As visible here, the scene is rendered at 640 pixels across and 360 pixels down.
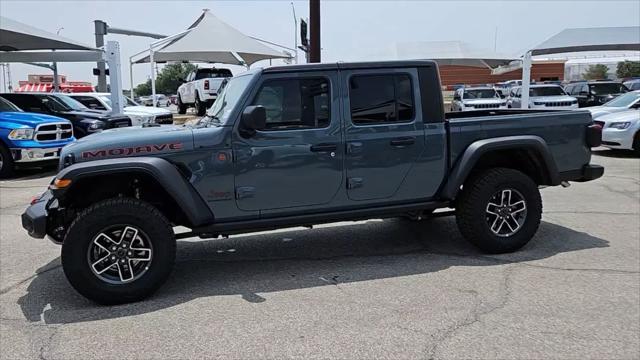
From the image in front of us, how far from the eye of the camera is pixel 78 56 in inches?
690

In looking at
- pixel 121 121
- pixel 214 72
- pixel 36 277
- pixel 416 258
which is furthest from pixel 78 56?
pixel 416 258

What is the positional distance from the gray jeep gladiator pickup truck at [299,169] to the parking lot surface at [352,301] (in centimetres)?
39

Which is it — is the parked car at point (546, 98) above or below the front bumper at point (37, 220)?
above

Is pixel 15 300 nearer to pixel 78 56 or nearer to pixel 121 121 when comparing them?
pixel 121 121

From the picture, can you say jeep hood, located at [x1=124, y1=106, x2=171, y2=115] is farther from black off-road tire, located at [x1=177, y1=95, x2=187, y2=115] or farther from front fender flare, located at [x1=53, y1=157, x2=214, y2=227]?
front fender flare, located at [x1=53, y1=157, x2=214, y2=227]

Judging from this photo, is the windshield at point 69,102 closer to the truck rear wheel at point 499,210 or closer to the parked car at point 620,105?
the truck rear wheel at point 499,210

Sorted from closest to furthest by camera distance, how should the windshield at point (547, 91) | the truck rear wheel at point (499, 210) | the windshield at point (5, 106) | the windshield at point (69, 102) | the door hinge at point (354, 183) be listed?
the door hinge at point (354, 183)
the truck rear wheel at point (499, 210)
the windshield at point (5, 106)
the windshield at point (69, 102)
the windshield at point (547, 91)

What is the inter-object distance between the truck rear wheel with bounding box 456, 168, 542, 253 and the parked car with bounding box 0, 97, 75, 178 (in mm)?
9453

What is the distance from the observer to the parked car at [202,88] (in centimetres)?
2292

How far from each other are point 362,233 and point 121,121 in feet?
30.5

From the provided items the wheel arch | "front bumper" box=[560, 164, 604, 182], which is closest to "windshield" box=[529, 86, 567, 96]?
"front bumper" box=[560, 164, 604, 182]

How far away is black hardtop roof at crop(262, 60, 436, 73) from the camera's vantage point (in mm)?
4676

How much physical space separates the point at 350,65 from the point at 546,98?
18698mm

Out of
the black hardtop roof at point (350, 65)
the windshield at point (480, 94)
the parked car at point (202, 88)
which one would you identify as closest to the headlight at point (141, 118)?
the parked car at point (202, 88)
